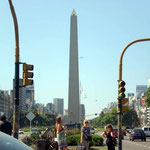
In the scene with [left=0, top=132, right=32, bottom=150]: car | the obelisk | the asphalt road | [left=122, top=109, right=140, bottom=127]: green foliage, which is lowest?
[left=122, top=109, right=140, bottom=127]: green foliage

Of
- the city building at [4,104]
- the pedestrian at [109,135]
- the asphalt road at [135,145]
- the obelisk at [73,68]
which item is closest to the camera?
the pedestrian at [109,135]

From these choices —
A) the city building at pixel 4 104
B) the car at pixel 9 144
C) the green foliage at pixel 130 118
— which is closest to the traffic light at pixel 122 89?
the car at pixel 9 144

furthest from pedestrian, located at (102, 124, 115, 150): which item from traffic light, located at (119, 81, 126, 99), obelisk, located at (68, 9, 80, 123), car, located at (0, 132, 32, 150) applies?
obelisk, located at (68, 9, 80, 123)

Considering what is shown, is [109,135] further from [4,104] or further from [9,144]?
[4,104]

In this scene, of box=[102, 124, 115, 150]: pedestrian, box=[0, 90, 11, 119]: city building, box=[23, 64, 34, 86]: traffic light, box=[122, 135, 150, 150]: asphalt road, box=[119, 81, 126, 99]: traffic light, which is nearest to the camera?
box=[102, 124, 115, 150]: pedestrian

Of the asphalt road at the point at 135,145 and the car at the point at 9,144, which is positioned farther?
the asphalt road at the point at 135,145

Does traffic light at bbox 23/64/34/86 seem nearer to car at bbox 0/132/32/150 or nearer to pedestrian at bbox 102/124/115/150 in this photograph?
pedestrian at bbox 102/124/115/150

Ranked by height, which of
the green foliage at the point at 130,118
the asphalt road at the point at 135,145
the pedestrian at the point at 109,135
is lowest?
the green foliage at the point at 130,118

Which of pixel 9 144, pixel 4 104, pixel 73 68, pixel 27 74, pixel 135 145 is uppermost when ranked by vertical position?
pixel 73 68

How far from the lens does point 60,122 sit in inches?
493

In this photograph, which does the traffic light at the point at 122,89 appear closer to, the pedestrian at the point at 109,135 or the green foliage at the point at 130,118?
the pedestrian at the point at 109,135

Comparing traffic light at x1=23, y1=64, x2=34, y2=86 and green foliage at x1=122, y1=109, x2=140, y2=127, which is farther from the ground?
traffic light at x1=23, y1=64, x2=34, y2=86

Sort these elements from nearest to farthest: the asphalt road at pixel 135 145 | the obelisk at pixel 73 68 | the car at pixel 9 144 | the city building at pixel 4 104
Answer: the car at pixel 9 144 → the asphalt road at pixel 135 145 → the obelisk at pixel 73 68 → the city building at pixel 4 104

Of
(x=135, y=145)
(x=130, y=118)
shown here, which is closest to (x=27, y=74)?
(x=135, y=145)
